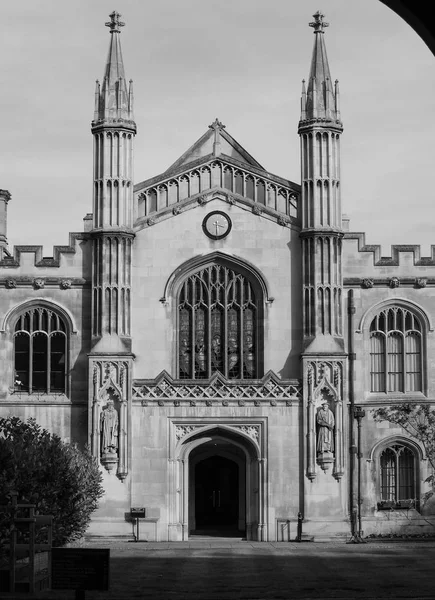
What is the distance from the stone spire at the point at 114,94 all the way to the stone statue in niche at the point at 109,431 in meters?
10.6

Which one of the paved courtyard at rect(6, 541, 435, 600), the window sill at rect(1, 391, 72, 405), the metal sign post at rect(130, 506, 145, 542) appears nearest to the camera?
the paved courtyard at rect(6, 541, 435, 600)

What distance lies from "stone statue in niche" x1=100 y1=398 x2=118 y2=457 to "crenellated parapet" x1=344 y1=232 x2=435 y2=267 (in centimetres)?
1083

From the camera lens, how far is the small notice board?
17.4 metres

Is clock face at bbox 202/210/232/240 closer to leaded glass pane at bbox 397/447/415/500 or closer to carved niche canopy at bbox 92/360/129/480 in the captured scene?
carved niche canopy at bbox 92/360/129/480

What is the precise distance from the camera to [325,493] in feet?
136

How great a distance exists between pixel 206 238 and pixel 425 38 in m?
37.5

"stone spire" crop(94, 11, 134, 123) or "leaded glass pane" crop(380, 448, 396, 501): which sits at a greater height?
"stone spire" crop(94, 11, 134, 123)

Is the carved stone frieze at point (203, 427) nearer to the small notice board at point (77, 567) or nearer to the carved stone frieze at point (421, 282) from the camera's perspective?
the carved stone frieze at point (421, 282)

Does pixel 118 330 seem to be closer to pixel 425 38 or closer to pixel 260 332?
pixel 260 332

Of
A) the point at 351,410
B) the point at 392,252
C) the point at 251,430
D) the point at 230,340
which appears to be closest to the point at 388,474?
the point at 351,410

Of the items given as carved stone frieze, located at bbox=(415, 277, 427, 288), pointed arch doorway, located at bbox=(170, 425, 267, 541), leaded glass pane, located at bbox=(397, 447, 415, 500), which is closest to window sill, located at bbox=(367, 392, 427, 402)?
leaded glass pane, located at bbox=(397, 447, 415, 500)

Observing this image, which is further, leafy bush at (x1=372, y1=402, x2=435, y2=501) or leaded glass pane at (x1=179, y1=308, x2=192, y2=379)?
leaded glass pane at (x1=179, y1=308, x2=192, y2=379)

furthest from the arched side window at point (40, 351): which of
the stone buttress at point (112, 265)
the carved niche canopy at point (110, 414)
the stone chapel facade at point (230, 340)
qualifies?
the carved niche canopy at point (110, 414)

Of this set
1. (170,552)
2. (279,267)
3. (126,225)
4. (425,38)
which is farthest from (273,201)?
(425,38)
